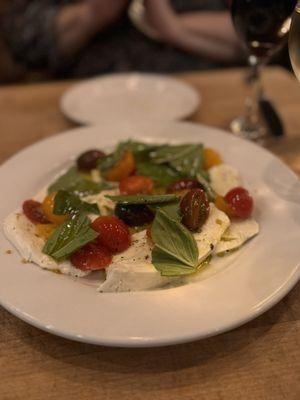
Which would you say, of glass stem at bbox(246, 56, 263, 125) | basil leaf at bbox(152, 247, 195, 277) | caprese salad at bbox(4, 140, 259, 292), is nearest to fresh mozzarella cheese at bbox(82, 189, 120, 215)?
caprese salad at bbox(4, 140, 259, 292)

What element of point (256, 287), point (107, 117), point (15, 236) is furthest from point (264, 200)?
point (107, 117)

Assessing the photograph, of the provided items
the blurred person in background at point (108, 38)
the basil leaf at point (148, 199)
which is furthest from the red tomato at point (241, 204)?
the blurred person in background at point (108, 38)

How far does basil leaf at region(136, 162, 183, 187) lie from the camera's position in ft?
4.00

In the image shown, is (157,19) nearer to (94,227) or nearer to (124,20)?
(124,20)

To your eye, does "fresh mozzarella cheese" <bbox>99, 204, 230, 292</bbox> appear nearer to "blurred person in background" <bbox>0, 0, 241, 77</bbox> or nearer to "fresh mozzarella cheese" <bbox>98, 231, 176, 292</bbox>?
"fresh mozzarella cheese" <bbox>98, 231, 176, 292</bbox>

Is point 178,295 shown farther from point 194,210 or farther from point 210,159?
point 210,159

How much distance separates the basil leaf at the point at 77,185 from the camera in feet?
3.87

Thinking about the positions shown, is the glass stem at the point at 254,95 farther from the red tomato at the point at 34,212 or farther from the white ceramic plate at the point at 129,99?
the red tomato at the point at 34,212

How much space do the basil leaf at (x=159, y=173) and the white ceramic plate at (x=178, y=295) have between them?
8.0 inches

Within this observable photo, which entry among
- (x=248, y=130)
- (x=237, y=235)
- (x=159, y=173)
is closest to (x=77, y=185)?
(x=159, y=173)

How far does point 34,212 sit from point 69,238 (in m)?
0.17

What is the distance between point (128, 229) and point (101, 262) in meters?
0.12

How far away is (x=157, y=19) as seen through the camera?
2.40 meters

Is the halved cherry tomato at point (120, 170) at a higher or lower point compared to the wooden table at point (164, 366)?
higher
